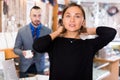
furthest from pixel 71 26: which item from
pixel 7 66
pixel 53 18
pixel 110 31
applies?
pixel 53 18

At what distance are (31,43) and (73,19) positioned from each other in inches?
43.2

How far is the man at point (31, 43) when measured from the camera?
91.6 inches

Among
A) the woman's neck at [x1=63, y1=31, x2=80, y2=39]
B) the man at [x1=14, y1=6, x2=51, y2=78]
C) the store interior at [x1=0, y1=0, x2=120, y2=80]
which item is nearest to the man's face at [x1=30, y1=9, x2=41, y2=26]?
the man at [x1=14, y1=6, x2=51, y2=78]

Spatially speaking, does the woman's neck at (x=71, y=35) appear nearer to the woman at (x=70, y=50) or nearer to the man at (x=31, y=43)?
the woman at (x=70, y=50)

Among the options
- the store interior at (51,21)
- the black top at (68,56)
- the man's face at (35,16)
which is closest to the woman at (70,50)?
the black top at (68,56)

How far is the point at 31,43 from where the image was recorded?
92.5 inches

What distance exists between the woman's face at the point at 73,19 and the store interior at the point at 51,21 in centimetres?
99

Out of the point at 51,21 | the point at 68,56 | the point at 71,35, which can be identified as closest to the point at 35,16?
the point at 51,21

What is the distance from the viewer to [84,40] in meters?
1.40

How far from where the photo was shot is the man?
91.6 inches

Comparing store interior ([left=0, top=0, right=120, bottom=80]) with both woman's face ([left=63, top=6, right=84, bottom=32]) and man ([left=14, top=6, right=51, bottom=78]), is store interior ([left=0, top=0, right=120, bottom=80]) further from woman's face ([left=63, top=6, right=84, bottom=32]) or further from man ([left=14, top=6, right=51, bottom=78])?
woman's face ([left=63, top=6, right=84, bottom=32])

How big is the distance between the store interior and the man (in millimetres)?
95

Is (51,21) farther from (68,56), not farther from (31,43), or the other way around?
(68,56)

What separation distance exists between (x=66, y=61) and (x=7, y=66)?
0.97 m
